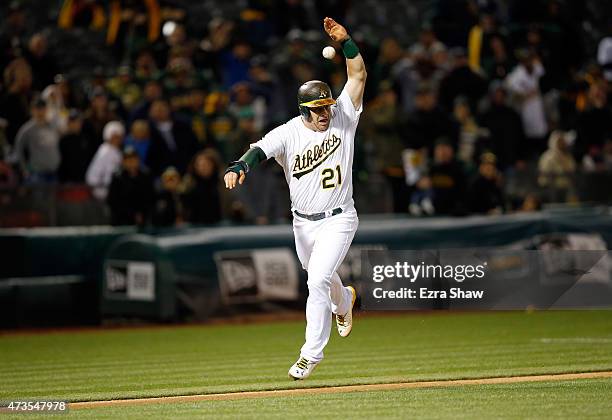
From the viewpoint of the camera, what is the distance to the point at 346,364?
11328 mm

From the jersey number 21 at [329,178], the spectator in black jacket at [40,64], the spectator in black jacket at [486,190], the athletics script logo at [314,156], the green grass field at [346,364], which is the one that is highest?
the spectator in black jacket at [40,64]

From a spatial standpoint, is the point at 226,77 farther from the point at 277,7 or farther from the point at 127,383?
the point at 127,383

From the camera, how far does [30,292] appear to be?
1608cm

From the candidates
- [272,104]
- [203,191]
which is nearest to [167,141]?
[203,191]

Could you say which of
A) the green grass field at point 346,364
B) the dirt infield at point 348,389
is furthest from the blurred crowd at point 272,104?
the dirt infield at point 348,389

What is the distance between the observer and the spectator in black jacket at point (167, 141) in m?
17.5

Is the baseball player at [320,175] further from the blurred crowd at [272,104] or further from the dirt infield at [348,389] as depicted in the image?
the blurred crowd at [272,104]

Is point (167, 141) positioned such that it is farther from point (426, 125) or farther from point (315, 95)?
point (315, 95)

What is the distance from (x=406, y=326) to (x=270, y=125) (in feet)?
12.9

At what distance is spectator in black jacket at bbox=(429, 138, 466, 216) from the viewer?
58.7 ft

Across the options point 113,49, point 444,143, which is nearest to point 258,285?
point 444,143

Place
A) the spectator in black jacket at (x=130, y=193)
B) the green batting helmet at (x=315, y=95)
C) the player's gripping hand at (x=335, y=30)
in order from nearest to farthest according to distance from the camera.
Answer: the green batting helmet at (x=315, y=95) → the player's gripping hand at (x=335, y=30) → the spectator in black jacket at (x=130, y=193)

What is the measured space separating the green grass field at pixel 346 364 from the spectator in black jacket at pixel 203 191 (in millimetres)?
1738

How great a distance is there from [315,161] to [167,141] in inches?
324
